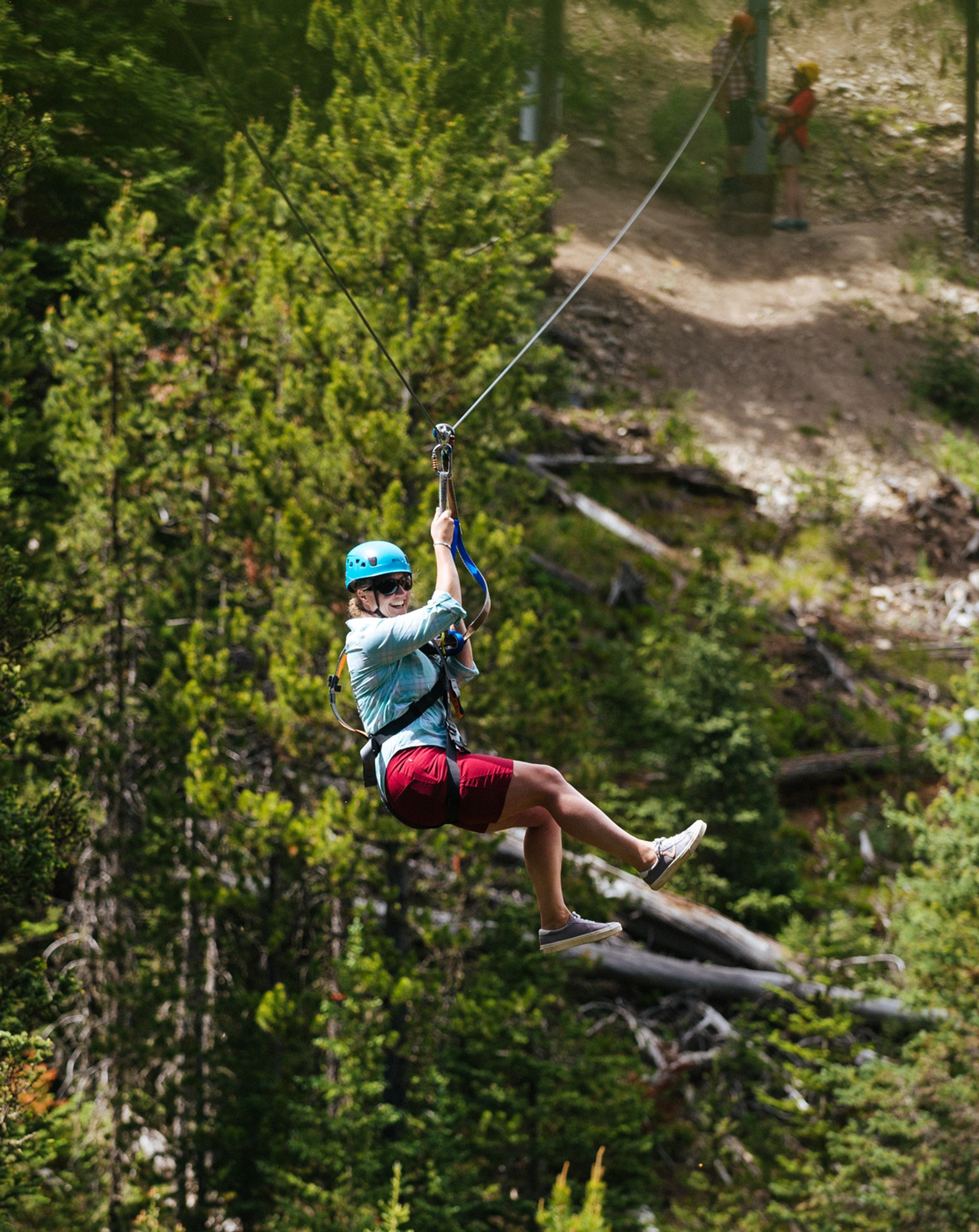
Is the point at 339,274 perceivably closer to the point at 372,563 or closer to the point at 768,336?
the point at 372,563

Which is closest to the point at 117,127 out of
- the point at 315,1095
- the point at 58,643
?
the point at 58,643

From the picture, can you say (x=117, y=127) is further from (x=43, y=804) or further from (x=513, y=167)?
(x=43, y=804)

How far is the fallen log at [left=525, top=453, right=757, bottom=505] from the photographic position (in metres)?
23.2

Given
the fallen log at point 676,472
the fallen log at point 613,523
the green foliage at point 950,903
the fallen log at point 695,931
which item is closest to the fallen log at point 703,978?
the fallen log at point 695,931

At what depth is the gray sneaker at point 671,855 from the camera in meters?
4.59

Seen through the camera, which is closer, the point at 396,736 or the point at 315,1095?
the point at 396,736

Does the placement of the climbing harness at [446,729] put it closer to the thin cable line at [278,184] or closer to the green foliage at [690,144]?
the thin cable line at [278,184]

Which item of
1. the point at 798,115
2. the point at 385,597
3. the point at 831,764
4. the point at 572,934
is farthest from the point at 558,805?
the point at 798,115

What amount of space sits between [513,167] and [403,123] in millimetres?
2103

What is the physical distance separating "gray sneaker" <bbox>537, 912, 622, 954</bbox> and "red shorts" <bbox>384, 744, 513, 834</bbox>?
71 centimetres

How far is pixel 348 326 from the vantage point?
11.5 metres

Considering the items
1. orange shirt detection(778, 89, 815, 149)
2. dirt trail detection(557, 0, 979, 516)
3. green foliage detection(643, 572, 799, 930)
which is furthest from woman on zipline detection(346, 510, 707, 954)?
orange shirt detection(778, 89, 815, 149)

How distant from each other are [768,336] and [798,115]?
20.5ft

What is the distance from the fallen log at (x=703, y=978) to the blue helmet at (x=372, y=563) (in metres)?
10.2
